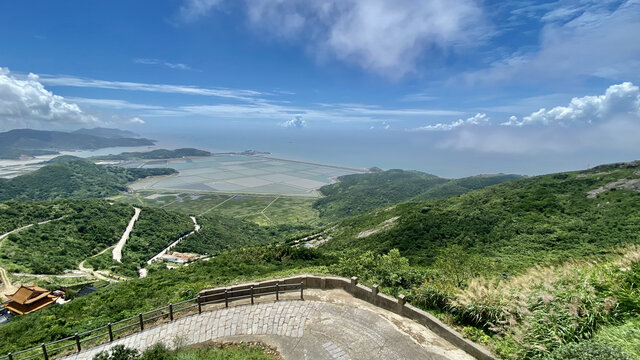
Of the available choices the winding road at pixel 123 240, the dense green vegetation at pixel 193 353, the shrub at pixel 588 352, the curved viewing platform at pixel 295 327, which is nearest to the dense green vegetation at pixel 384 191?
the winding road at pixel 123 240

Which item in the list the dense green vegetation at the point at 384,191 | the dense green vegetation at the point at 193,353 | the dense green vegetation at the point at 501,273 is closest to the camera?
the dense green vegetation at the point at 501,273

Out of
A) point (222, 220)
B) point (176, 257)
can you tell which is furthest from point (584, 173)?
point (222, 220)

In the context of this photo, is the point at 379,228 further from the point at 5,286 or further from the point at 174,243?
the point at 174,243

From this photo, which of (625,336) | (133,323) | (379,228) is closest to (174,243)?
(379,228)

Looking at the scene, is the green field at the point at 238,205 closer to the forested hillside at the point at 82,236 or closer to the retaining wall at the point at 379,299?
the forested hillside at the point at 82,236

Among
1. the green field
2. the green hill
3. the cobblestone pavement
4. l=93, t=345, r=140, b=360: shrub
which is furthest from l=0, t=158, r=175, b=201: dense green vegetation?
l=93, t=345, r=140, b=360: shrub

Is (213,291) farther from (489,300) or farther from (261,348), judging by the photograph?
(489,300)
